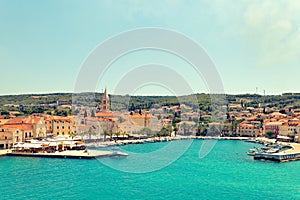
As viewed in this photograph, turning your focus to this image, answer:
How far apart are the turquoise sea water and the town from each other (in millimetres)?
8152

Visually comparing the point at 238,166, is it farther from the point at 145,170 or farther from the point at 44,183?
the point at 44,183

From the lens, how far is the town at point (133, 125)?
87.0 feet

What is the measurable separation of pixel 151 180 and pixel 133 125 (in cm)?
2058

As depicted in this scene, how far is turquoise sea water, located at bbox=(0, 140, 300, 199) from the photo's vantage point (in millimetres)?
11906

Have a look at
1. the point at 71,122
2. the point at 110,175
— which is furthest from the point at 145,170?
the point at 71,122

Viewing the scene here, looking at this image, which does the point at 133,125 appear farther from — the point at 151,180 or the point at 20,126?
the point at 151,180

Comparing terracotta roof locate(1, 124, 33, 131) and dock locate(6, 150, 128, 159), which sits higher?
terracotta roof locate(1, 124, 33, 131)

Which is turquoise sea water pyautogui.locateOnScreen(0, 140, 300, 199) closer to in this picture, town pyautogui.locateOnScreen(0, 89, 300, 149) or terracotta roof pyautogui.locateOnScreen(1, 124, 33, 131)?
terracotta roof pyautogui.locateOnScreen(1, 124, 33, 131)

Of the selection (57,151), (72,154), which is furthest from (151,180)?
(57,151)

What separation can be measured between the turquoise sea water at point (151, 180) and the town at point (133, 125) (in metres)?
8.15

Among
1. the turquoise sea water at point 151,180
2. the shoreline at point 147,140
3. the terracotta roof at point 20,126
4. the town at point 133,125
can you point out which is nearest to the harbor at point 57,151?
the turquoise sea water at point 151,180

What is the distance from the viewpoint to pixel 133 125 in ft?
113

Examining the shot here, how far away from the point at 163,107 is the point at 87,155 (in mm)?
28372

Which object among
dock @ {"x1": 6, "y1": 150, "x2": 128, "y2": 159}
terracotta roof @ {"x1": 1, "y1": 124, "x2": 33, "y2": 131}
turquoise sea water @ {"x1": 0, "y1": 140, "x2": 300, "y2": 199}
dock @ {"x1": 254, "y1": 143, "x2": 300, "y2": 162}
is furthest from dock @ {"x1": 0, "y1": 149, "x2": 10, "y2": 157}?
dock @ {"x1": 254, "y1": 143, "x2": 300, "y2": 162}
